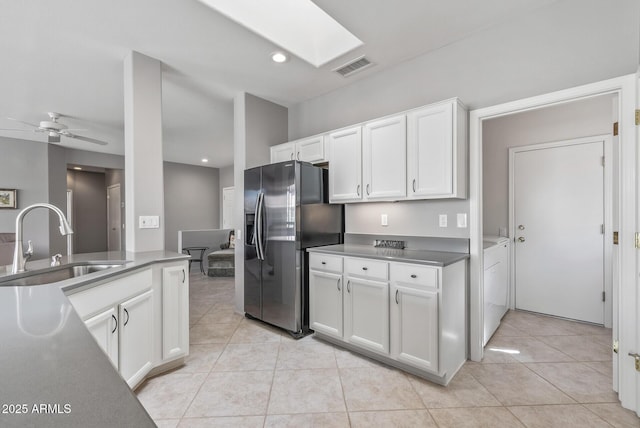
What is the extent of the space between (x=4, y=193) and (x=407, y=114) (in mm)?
6859

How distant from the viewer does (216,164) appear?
8195mm

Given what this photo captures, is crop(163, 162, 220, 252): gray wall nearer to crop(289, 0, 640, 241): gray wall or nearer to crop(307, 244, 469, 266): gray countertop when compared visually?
crop(289, 0, 640, 241): gray wall

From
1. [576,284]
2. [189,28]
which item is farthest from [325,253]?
[576,284]

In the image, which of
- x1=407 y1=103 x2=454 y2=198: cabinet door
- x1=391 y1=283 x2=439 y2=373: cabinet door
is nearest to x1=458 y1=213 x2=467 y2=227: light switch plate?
x1=407 y1=103 x2=454 y2=198: cabinet door

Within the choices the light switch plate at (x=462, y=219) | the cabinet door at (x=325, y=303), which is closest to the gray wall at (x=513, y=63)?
the light switch plate at (x=462, y=219)

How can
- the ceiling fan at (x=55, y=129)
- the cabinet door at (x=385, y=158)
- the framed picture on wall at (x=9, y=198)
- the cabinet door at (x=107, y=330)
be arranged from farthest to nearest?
the framed picture on wall at (x=9, y=198) < the ceiling fan at (x=55, y=129) < the cabinet door at (x=385, y=158) < the cabinet door at (x=107, y=330)

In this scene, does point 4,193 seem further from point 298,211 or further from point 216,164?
point 298,211

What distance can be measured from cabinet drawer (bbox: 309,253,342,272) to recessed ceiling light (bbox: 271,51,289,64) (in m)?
1.92

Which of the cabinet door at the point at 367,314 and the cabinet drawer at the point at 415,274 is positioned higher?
the cabinet drawer at the point at 415,274

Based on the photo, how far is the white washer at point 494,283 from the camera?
8.66ft

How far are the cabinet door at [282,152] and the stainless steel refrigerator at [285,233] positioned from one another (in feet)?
1.69

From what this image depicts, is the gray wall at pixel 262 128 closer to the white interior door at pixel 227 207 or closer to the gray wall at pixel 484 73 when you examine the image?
the gray wall at pixel 484 73

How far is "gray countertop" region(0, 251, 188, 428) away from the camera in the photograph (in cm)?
40

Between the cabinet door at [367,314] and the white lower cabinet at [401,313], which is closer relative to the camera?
the white lower cabinet at [401,313]
